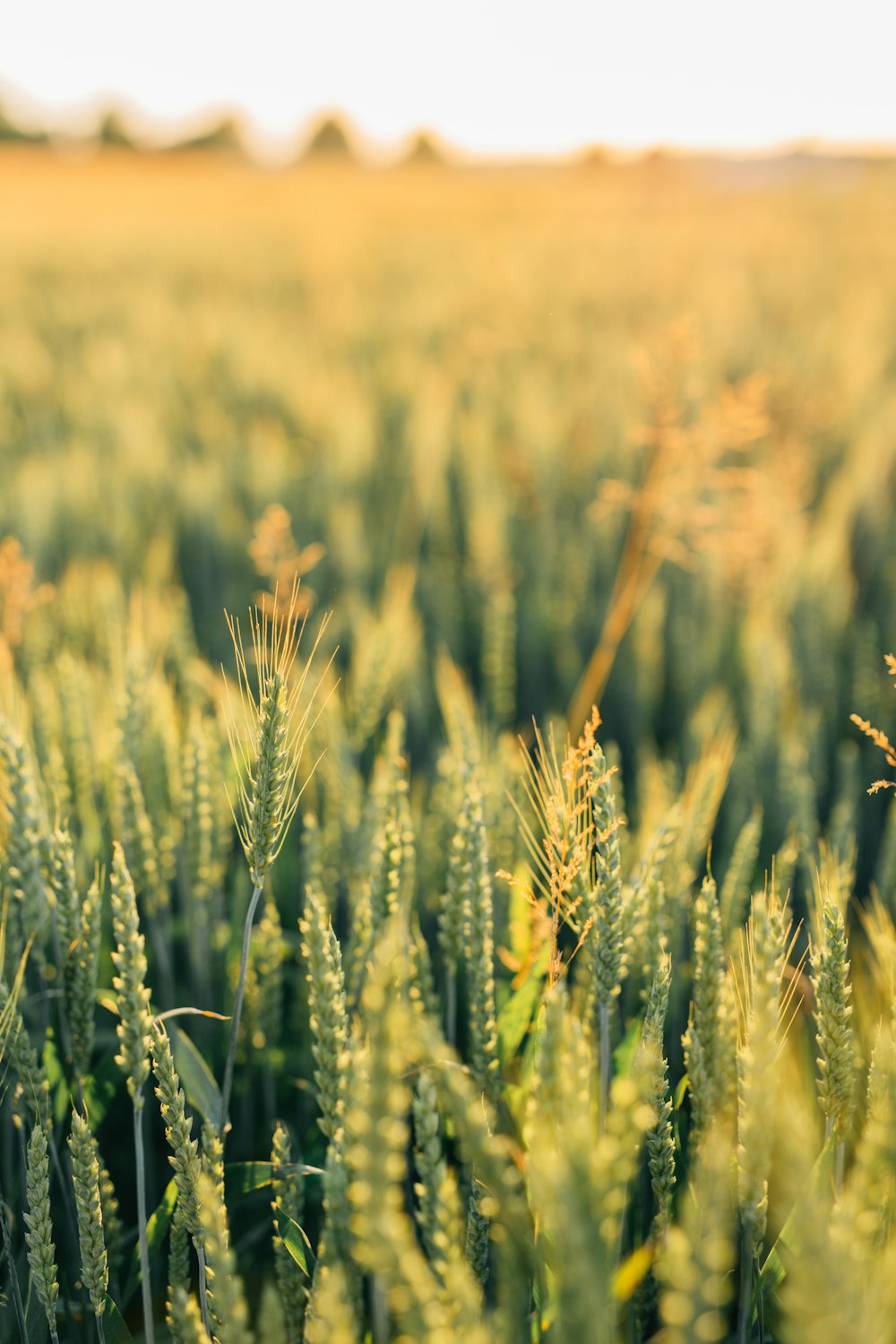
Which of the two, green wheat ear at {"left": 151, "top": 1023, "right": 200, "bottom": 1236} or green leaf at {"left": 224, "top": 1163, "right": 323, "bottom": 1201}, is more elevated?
green wheat ear at {"left": 151, "top": 1023, "right": 200, "bottom": 1236}

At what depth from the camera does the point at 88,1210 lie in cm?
49

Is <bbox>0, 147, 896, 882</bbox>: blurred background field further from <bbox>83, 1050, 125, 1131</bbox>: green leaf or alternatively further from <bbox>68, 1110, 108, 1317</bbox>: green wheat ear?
<bbox>68, 1110, 108, 1317</bbox>: green wheat ear

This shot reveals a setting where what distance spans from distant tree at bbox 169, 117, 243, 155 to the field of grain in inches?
1347

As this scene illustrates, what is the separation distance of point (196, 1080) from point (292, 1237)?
5.7 inches

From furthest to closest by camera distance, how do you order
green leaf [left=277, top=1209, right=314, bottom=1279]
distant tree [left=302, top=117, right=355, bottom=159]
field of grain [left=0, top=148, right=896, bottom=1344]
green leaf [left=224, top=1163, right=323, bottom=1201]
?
1. distant tree [left=302, top=117, right=355, bottom=159]
2. green leaf [left=224, top=1163, right=323, bottom=1201]
3. green leaf [left=277, top=1209, right=314, bottom=1279]
4. field of grain [left=0, top=148, right=896, bottom=1344]

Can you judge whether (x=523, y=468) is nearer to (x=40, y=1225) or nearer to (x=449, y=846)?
(x=449, y=846)

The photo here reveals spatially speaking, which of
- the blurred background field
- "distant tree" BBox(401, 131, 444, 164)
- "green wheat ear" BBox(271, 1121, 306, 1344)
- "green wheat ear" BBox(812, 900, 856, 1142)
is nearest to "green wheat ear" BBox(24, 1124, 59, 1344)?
"green wheat ear" BBox(271, 1121, 306, 1344)

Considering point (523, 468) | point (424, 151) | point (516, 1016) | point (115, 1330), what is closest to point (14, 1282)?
point (115, 1330)

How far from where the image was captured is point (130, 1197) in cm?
80

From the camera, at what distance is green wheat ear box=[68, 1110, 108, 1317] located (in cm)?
48

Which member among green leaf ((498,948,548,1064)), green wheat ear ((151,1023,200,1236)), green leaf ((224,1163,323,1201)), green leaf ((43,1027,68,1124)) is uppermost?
green wheat ear ((151,1023,200,1236))

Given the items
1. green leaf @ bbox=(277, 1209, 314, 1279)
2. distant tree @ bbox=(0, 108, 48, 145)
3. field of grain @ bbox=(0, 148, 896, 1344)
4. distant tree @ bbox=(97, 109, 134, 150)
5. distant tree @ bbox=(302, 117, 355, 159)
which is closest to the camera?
field of grain @ bbox=(0, 148, 896, 1344)

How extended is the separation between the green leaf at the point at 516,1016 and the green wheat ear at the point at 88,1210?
0.30 m

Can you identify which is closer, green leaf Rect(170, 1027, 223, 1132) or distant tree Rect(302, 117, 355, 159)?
green leaf Rect(170, 1027, 223, 1132)
